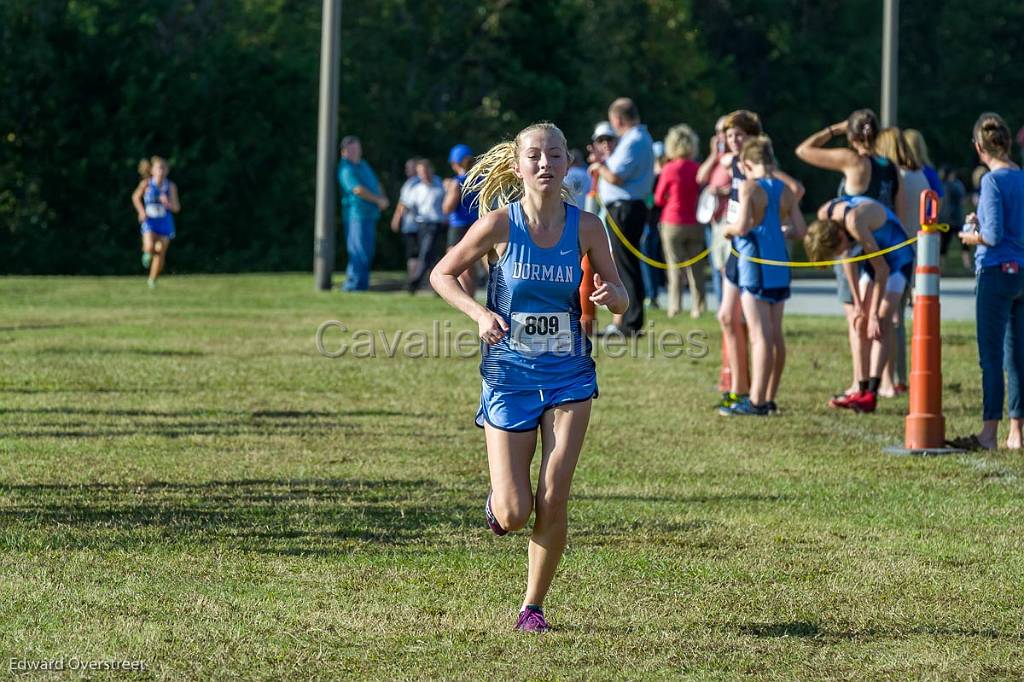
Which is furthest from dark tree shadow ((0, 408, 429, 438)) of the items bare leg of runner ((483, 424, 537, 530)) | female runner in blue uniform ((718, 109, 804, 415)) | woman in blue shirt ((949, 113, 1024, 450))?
bare leg of runner ((483, 424, 537, 530))

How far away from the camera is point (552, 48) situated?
49.2 m

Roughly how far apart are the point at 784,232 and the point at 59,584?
22.4 feet

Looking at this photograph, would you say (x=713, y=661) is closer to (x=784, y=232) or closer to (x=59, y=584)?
(x=59, y=584)

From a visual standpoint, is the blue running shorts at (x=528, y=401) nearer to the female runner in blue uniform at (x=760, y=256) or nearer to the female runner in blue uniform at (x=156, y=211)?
the female runner in blue uniform at (x=760, y=256)

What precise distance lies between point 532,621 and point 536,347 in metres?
0.95

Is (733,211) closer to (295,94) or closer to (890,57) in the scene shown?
(890,57)

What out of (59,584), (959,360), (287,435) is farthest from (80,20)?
(59,584)

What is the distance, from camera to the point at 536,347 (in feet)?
20.1

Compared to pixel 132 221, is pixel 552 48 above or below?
above

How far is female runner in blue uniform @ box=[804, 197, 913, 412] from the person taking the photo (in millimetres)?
11930

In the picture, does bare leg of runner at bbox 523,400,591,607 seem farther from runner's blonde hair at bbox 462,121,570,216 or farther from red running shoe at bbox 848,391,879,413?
red running shoe at bbox 848,391,879,413

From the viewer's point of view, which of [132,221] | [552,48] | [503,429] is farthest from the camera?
[552,48]

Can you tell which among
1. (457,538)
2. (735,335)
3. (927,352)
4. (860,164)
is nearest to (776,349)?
(735,335)

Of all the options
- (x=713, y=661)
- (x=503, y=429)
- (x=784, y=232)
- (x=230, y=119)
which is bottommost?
(x=713, y=661)
